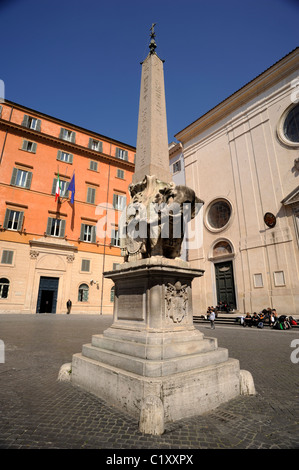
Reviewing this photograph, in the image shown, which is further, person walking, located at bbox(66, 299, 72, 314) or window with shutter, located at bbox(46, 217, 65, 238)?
window with shutter, located at bbox(46, 217, 65, 238)

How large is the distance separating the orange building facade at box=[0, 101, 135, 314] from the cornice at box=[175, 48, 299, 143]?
8797 millimetres

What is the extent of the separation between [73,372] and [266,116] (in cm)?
1862

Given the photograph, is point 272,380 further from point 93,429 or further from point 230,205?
point 230,205

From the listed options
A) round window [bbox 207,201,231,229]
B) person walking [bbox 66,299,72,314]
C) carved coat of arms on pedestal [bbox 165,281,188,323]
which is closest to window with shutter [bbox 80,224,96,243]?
person walking [bbox 66,299,72,314]

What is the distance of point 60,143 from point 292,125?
19041mm

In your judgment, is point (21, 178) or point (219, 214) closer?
point (219, 214)

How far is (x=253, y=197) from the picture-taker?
52.7 ft

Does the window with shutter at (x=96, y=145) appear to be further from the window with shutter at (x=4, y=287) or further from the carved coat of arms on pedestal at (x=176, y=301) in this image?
the carved coat of arms on pedestal at (x=176, y=301)

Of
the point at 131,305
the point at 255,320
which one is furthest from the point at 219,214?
the point at 131,305

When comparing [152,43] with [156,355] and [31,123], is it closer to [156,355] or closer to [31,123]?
[156,355]

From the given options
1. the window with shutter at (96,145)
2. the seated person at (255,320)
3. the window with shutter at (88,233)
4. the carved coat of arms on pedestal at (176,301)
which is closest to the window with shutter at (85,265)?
the window with shutter at (88,233)

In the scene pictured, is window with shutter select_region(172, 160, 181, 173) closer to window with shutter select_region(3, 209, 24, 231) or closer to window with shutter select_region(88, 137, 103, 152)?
window with shutter select_region(88, 137, 103, 152)

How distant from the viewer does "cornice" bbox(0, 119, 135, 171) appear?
20797 millimetres

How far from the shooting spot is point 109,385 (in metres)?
2.94
